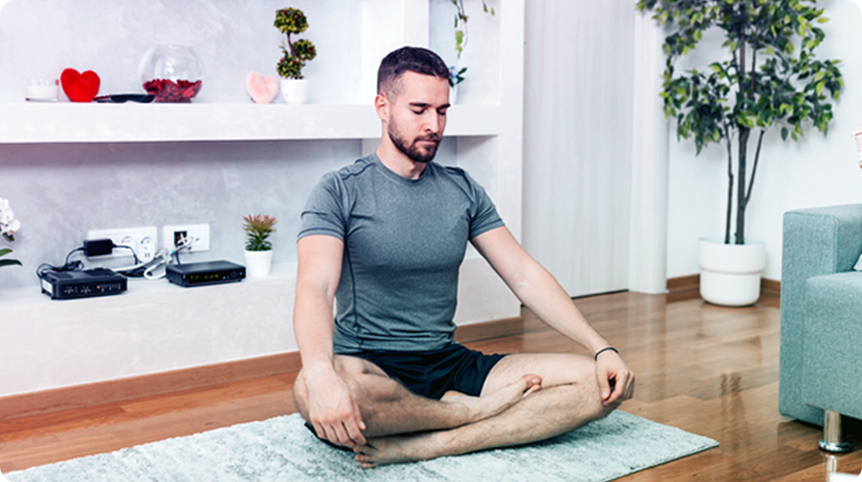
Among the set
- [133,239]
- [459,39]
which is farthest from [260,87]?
[459,39]

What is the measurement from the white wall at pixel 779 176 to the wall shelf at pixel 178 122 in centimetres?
172

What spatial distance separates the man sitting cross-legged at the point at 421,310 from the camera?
2.04 metres

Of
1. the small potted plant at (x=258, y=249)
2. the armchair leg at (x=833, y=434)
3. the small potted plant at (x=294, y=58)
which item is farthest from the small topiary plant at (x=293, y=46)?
the armchair leg at (x=833, y=434)

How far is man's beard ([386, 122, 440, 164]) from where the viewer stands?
210 cm

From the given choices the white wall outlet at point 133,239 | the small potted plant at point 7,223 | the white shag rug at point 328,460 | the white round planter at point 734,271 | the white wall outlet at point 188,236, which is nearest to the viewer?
the white shag rug at point 328,460

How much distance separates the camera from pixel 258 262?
118 inches

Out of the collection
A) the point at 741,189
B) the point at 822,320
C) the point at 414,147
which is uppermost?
the point at 414,147

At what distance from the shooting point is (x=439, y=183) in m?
2.23

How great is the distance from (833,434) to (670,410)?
0.47 metres

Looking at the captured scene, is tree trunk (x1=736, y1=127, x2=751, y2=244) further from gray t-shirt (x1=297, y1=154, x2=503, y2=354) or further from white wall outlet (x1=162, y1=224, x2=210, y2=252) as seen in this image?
white wall outlet (x1=162, y1=224, x2=210, y2=252)

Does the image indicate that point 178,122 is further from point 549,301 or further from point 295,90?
point 549,301

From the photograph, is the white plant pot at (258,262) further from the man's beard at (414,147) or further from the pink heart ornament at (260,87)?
the man's beard at (414,147)

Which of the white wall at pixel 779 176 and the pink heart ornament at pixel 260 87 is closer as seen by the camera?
the pink heart ornament at pixel 260 87

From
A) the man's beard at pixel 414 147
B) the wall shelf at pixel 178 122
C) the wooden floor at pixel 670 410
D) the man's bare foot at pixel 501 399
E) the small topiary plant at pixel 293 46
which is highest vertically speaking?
the small topiary plant at pixel 293 46
